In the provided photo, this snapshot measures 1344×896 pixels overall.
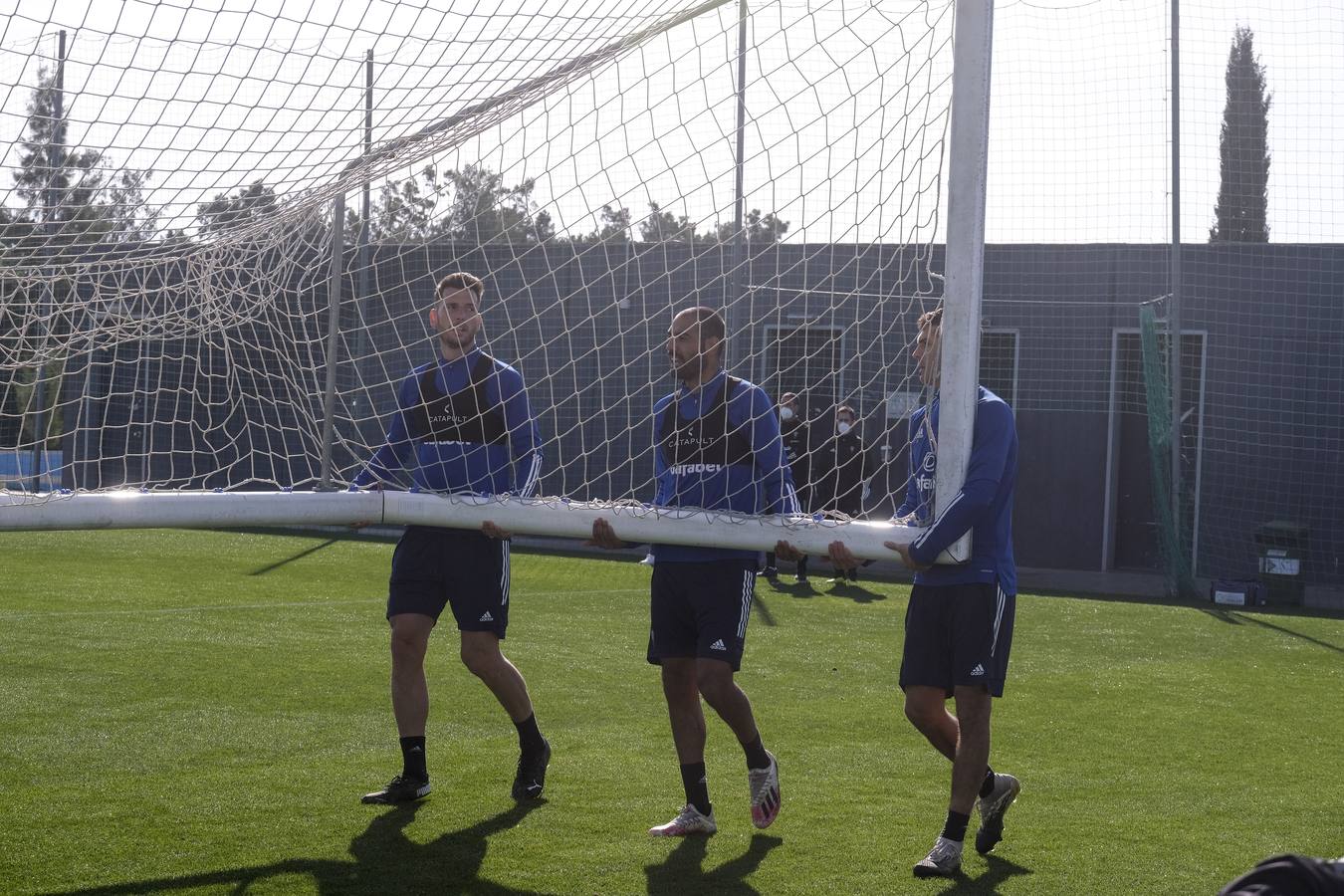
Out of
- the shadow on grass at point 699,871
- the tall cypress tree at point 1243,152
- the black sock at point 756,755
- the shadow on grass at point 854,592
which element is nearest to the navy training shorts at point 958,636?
the black sock at point 756,755

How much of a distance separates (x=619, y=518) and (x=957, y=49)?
1.72 meters

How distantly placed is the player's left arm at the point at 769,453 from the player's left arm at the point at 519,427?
0.88m

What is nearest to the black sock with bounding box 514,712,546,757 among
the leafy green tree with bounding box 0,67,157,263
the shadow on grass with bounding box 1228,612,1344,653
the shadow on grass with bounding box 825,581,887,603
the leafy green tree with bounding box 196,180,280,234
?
the leafy green tree with bounding box 196,180,280,234

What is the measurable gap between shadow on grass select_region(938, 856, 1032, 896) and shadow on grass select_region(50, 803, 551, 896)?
1.34 m

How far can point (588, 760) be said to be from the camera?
19.9ft

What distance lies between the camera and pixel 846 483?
10477 millimetres

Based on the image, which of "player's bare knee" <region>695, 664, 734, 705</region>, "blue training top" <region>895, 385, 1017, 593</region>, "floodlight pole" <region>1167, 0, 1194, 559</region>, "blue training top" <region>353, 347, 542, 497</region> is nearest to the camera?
"blue training top" <region>895, 385, 1017, 593</region>

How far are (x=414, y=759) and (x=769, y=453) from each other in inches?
69.5

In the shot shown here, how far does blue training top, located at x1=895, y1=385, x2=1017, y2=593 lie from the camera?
421 centimetres

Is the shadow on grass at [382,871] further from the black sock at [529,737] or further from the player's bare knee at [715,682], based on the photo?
the player's bare knee at [715,682]

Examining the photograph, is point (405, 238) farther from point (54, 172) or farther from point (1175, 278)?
point (1175, 278)

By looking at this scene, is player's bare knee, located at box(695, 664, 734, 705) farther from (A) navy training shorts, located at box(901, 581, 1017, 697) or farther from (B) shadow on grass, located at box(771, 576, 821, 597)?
(B) shadow on grass, located at box(771, 576, 821, 597)

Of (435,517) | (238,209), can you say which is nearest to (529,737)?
(435,517)

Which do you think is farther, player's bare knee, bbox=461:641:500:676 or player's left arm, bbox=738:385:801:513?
player's bare knee, bbox=461:641:500:676
